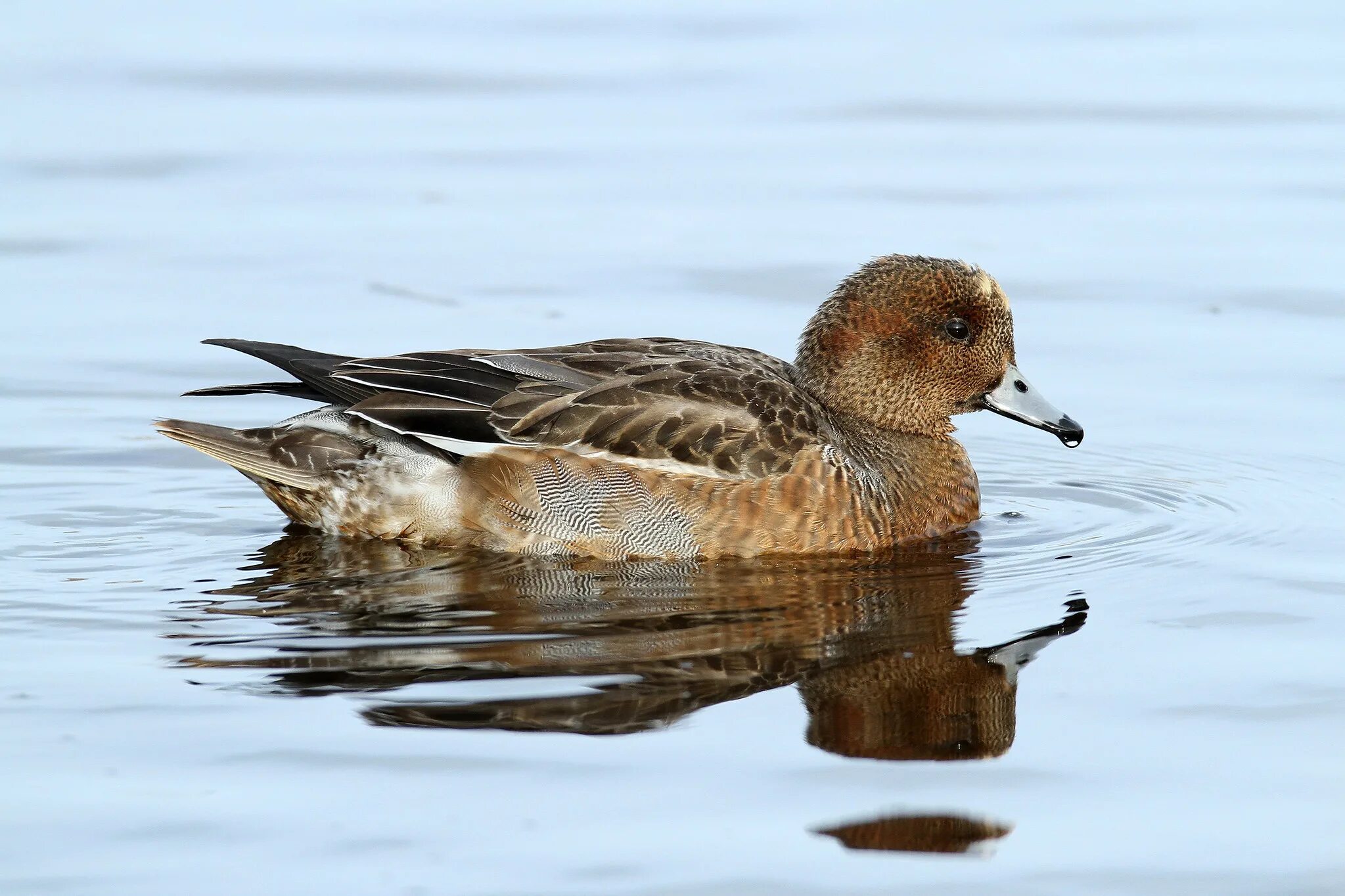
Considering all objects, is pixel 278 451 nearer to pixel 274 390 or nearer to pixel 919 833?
pixel 274 390

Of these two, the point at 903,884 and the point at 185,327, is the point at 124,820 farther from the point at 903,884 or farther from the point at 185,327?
the point at 185,327

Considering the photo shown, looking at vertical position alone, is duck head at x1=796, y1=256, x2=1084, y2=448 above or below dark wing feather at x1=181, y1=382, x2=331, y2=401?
above

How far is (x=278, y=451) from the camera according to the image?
26.4ft

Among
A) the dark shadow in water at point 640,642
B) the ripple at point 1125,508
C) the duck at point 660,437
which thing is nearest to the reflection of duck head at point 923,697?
the dark shadow in water at point 640,642

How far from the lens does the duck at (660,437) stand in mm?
7727

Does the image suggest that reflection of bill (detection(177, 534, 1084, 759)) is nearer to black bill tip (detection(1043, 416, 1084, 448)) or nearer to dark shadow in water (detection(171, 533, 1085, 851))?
dark shadow in water (detection(171, 533, 1085, 851))

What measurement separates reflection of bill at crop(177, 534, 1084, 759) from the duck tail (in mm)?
272

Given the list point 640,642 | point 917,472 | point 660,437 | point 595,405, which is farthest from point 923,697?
point 917,472

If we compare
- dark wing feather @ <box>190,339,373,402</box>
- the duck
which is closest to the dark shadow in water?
the duck

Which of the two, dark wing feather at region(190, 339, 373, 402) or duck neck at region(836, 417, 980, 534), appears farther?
duck neck at region(836, 417, 980, 534)

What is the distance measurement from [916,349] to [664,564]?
59.0 inches

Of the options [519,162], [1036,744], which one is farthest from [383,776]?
[519,162]

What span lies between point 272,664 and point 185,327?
14.4 feet

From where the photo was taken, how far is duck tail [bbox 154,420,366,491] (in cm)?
802
